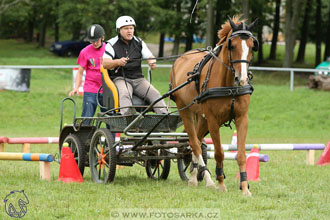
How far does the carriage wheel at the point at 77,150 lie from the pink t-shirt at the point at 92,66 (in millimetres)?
867

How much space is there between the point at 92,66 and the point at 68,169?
192 centimetres

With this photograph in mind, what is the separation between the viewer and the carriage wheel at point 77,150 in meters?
9.80

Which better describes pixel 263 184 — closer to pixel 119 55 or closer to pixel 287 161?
pixel 119 55

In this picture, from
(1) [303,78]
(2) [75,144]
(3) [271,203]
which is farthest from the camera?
(1) [303,78]

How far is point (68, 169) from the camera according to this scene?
9266 millimetres

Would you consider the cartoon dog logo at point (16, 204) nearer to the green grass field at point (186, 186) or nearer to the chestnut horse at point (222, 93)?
the green grass field at point (186, 186)

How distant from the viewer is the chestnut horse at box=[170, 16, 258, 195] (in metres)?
7.91

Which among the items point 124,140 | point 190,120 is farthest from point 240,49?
point 124,140

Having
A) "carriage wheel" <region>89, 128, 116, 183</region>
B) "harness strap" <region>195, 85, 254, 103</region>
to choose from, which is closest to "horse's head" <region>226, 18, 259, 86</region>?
"harness strap" <region>195, 85, 254, 103</region>

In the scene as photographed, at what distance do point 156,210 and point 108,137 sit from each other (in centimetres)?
233

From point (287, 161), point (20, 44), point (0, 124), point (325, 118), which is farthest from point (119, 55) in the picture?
point (20, 44)

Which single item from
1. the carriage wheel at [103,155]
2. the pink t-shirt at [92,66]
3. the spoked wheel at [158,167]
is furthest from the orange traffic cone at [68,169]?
the pink t-shirt at [92,66]

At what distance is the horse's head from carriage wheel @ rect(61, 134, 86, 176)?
292cm

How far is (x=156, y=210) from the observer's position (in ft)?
22.6
